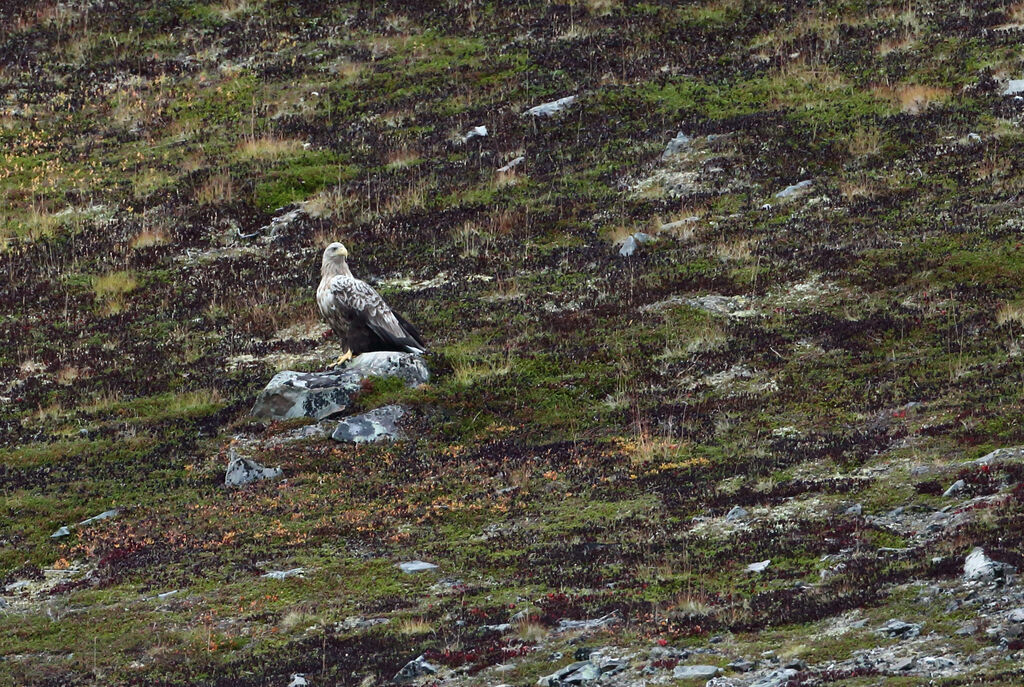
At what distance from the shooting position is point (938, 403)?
52.9ft

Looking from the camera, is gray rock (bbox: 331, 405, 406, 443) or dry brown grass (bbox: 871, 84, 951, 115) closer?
gray rock (bbox: 331, 405, 406, 443)

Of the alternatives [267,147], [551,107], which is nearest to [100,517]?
[267,147]

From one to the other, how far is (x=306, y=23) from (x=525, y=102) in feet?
32.1

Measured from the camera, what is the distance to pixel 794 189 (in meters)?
26.6

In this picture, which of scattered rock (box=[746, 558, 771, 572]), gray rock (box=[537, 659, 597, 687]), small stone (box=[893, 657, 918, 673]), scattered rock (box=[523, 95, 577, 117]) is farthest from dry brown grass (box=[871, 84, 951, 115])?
small stone (box=[893, 657, 918, 673])

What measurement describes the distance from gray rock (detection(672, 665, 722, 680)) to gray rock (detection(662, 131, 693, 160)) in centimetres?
2114

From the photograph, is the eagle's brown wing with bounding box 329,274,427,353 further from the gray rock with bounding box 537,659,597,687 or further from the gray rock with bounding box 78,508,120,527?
the gray rock with bounding box 537,659,597,687

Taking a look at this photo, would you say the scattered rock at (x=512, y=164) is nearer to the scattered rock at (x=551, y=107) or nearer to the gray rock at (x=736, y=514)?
the scattered rock at (x=551, y=107)

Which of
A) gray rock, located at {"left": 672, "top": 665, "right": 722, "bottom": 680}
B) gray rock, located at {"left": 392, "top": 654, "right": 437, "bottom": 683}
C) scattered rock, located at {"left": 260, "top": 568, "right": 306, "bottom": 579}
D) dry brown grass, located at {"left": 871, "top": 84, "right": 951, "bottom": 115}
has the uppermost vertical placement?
dry brown grass, located at {"left": 871, "top": 84, "right": 951, "bottom": 115}

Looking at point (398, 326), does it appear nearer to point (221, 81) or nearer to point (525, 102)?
point (525, 102)

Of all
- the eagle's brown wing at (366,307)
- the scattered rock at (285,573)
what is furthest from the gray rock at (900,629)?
the eagle's brown wing at (366,307)

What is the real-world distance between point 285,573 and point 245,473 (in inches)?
151

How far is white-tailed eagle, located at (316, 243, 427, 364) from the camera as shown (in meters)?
20.5

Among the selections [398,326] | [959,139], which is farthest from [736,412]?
[959,139]
